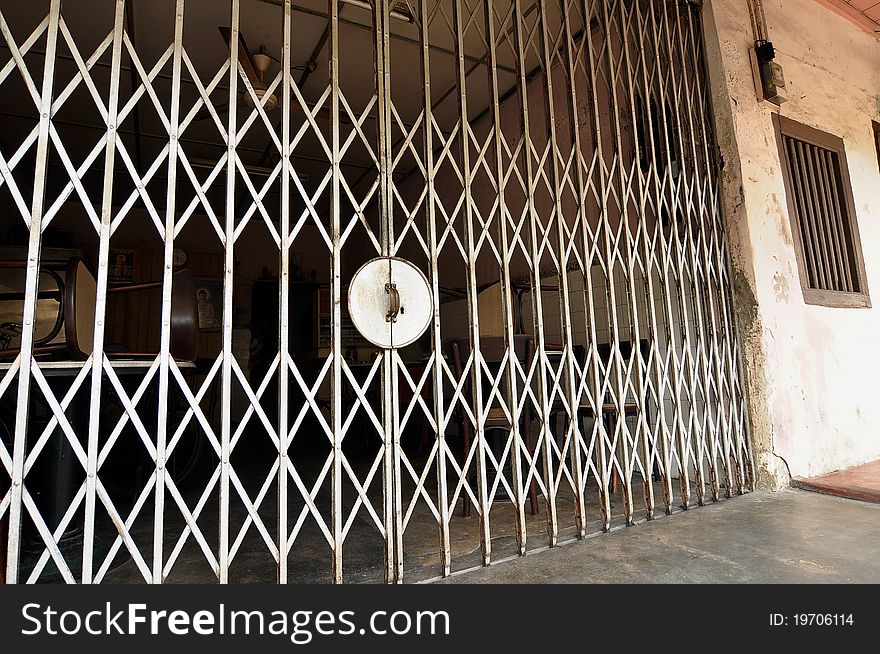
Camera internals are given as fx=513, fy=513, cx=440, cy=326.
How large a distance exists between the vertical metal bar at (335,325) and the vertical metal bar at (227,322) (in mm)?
336

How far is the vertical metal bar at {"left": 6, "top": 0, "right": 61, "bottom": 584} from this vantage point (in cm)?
139

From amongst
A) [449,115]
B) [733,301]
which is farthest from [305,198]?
[449,115]

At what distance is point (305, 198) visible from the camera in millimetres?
1821

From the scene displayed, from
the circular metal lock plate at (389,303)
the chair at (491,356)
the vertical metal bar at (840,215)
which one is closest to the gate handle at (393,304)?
the circular metal lock plate at (389,303)

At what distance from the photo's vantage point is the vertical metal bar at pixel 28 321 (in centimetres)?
139

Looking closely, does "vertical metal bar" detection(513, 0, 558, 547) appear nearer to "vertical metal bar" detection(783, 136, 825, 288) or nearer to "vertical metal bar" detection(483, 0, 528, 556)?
"vertical metal bar" detection(483, 0, 528, 556)

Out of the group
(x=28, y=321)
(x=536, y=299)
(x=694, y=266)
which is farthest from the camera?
(x=694, y=266)

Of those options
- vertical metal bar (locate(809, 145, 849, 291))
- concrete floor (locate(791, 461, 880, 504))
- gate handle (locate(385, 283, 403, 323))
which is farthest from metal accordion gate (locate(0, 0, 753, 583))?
vertical metal bar (locate(809, 145, 849, 291))

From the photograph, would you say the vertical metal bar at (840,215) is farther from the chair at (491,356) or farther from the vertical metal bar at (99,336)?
the vertical metal bar at (99,336)

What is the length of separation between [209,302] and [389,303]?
5884 millimetres

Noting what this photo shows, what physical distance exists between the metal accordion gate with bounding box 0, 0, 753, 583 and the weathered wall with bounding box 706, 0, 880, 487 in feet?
0.47

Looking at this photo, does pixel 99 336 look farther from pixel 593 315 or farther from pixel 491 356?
pixel 593 315

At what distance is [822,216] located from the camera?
364cm

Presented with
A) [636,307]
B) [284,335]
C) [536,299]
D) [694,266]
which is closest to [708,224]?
[694,266]
